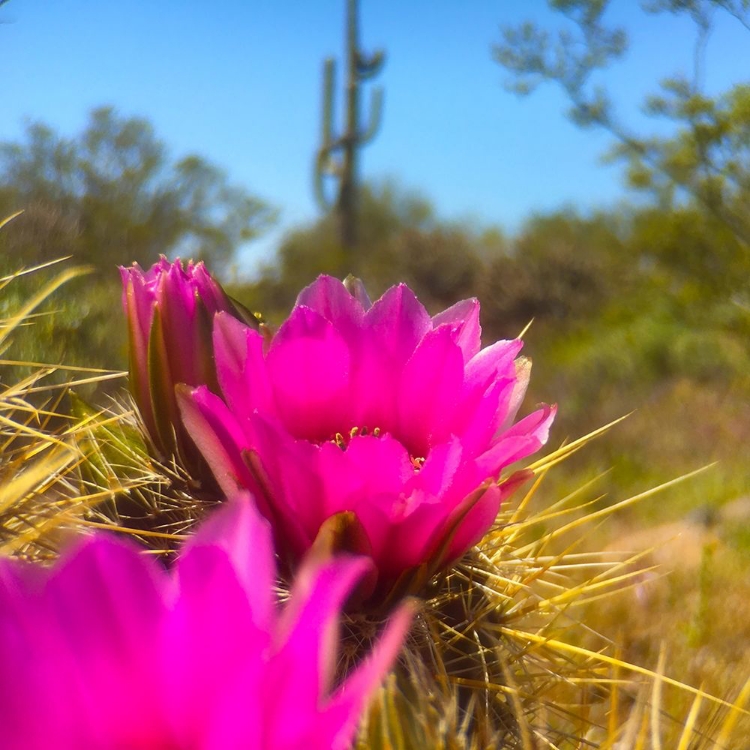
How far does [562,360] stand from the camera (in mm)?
5852

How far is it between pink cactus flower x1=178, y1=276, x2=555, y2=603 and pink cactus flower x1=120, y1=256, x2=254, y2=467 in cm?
6

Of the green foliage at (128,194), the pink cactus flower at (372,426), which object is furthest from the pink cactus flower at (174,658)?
the green foliage at (128,194)

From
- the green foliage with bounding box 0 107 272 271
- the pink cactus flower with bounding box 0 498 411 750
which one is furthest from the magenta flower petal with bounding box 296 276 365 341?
the green foliage with bounding box 0 107 272 271

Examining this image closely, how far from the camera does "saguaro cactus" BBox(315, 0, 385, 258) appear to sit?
25.2ft

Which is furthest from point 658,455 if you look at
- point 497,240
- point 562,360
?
point 497,240

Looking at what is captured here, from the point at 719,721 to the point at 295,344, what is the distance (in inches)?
17.5

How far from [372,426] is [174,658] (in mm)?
259

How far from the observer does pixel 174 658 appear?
0.25m

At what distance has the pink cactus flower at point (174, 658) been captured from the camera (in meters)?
0.23

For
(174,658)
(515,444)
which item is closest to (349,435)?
(515,444)

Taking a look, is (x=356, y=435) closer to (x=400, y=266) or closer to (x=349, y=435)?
(x=349, y=435)

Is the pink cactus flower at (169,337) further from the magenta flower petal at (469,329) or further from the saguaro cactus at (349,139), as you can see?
the saguaro cactus at (349,139)

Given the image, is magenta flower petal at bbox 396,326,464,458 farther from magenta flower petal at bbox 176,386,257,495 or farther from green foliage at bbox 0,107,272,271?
green foliage at bbox 0,107,272,271

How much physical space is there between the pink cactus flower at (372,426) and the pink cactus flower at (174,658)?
0.12m
